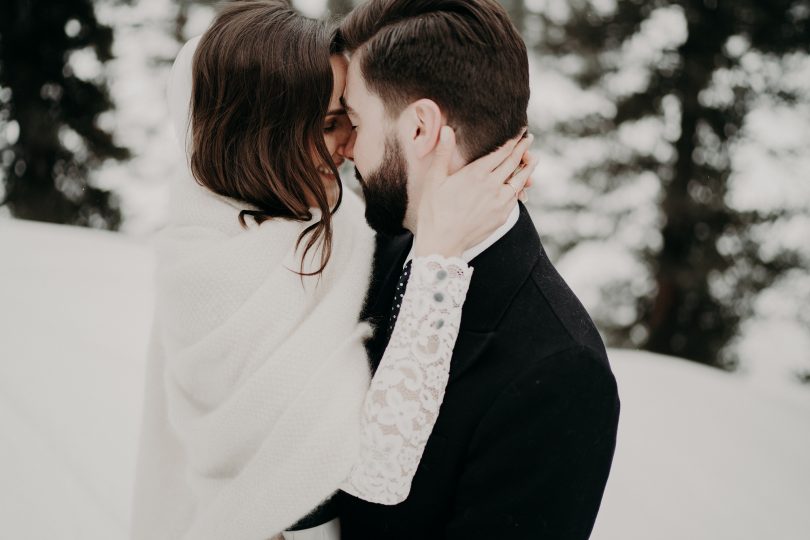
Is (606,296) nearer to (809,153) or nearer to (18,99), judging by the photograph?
(809,153)

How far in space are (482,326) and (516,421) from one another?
9.9 inches

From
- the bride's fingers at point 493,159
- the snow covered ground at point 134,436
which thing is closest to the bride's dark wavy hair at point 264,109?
the bride's fingers at point 493,159

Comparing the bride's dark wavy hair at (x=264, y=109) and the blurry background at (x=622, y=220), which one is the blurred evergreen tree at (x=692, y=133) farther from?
the bride's dark wavy hair at (x=264, y=109)

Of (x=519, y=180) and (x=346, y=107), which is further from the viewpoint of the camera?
(x=346, y=107)

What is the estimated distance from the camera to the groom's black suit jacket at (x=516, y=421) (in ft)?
4.57

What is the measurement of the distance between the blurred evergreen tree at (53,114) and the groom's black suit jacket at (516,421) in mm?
10066

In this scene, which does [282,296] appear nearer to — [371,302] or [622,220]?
[371,302]

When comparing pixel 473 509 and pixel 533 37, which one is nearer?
pixel 473 509

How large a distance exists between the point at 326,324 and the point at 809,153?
777 cm

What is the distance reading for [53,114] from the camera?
10047 millimetres

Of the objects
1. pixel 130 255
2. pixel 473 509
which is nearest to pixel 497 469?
pixel 473 509

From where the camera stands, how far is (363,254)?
194 centimetres

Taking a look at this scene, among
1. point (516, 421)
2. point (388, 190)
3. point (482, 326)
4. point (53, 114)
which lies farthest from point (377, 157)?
point (53, 114)

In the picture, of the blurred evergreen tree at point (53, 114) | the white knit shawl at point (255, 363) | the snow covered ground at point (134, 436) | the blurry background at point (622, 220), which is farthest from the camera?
the blurred evergreen tree at point (53, 114)
